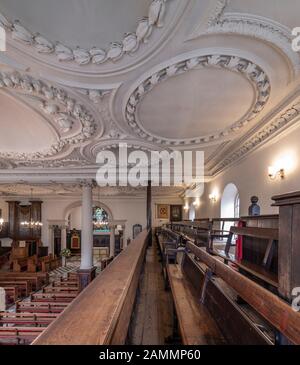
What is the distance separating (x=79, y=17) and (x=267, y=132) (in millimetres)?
3785

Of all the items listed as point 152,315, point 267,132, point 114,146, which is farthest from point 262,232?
point 114,146

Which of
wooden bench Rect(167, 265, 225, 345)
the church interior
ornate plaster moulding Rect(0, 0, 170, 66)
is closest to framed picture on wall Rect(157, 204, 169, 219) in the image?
the church interior

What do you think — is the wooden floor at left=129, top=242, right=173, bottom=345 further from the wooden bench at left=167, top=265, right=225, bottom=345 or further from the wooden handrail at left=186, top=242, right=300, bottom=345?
the wooden handrail at left=186, top=242, right=300, bottom=345

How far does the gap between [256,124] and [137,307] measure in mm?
3911

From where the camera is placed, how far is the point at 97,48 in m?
2.66

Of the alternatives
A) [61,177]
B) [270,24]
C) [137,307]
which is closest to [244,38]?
[270,24]

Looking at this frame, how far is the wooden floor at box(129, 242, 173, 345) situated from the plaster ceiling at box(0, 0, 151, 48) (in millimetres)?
2928

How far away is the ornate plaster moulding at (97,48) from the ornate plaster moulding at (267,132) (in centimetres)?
254

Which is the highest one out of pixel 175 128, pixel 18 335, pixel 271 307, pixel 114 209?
Result: pixel 175 128

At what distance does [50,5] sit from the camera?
2172 mm

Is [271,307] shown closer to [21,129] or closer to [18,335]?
[18,335]

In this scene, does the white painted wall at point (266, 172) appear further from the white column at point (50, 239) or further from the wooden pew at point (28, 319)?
the white column at point (50, 239)

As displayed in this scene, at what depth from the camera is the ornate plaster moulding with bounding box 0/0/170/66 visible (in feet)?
7.29

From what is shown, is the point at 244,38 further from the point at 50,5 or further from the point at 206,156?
the point at 206,156
